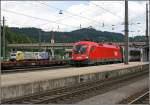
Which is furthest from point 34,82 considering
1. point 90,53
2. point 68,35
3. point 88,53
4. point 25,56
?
point 68,35

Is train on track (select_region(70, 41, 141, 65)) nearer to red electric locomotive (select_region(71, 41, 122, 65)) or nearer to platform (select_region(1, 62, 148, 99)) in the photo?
red electric locomotive (select_region(71, 41, 122, 65))

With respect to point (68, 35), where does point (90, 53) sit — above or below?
below

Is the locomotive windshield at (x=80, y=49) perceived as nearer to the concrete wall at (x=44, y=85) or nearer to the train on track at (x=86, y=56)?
the train on track at (x=86, y=56)

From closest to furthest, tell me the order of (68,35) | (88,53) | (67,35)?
1. (88,53)
2. (68,35)
3. (67,35)

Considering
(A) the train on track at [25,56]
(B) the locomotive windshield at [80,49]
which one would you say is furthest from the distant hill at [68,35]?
(B) the locomotive windshield at [80,49]

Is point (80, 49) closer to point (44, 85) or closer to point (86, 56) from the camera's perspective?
point (86, 56)

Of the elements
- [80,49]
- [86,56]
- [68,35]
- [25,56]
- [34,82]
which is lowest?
[34,82]

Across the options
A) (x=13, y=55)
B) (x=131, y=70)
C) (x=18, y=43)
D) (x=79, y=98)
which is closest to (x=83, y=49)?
(x=131, y=70)

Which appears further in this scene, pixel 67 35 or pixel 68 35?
pixel 67 35

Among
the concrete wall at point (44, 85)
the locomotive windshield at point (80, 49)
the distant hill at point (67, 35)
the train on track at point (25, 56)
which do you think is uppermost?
the distant hill at point (67, 35)

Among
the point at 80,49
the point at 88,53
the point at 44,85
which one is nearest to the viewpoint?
the point at 44,85

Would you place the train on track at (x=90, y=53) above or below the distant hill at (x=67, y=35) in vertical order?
below

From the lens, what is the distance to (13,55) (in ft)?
262

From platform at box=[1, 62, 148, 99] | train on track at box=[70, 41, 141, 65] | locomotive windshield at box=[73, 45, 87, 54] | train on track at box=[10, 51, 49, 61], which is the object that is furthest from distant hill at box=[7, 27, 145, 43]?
platform at box=[1, 62, 148, 99]
